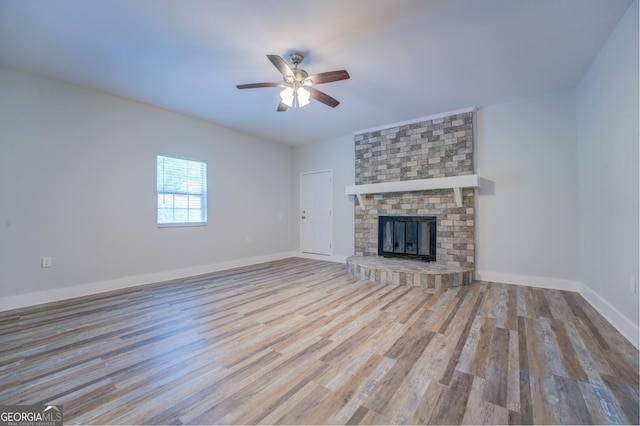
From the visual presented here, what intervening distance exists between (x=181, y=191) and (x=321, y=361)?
3798 millimetres

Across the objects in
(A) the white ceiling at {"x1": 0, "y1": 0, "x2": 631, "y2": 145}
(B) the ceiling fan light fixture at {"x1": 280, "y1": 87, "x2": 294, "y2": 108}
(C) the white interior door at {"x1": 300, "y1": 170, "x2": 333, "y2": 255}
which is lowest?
(C) the white interior door at {"x1": 300, "y1": 170, "x2": 333, "y2": 255}

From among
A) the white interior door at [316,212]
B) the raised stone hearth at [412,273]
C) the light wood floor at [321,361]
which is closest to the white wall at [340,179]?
the white interior door at [316,212]

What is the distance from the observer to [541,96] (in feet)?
12.2

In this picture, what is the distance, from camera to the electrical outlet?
3166mm

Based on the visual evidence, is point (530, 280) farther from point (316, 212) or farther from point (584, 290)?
point (316, 212)

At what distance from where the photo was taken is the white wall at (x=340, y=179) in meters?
5.58

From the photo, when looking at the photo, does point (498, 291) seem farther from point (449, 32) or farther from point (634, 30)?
point (449, 32)

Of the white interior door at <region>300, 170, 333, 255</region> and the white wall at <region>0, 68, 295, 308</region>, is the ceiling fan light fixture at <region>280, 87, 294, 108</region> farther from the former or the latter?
the white interior door at <region>300, 170, 333, 255</region>

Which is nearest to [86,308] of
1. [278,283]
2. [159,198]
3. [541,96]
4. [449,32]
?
[159,198]

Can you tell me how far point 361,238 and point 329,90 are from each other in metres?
2.87

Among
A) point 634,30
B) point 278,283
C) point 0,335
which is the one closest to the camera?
point 634,30

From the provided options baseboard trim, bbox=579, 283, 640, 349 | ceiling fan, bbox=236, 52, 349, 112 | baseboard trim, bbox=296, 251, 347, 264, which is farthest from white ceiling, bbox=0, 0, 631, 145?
baseboard trim, bbox=296, 251, 347, 264

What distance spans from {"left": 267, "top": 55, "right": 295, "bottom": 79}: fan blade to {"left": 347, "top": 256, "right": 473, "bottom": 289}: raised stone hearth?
2941 millimetres

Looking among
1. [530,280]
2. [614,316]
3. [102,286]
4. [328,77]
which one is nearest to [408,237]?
[530,280]
